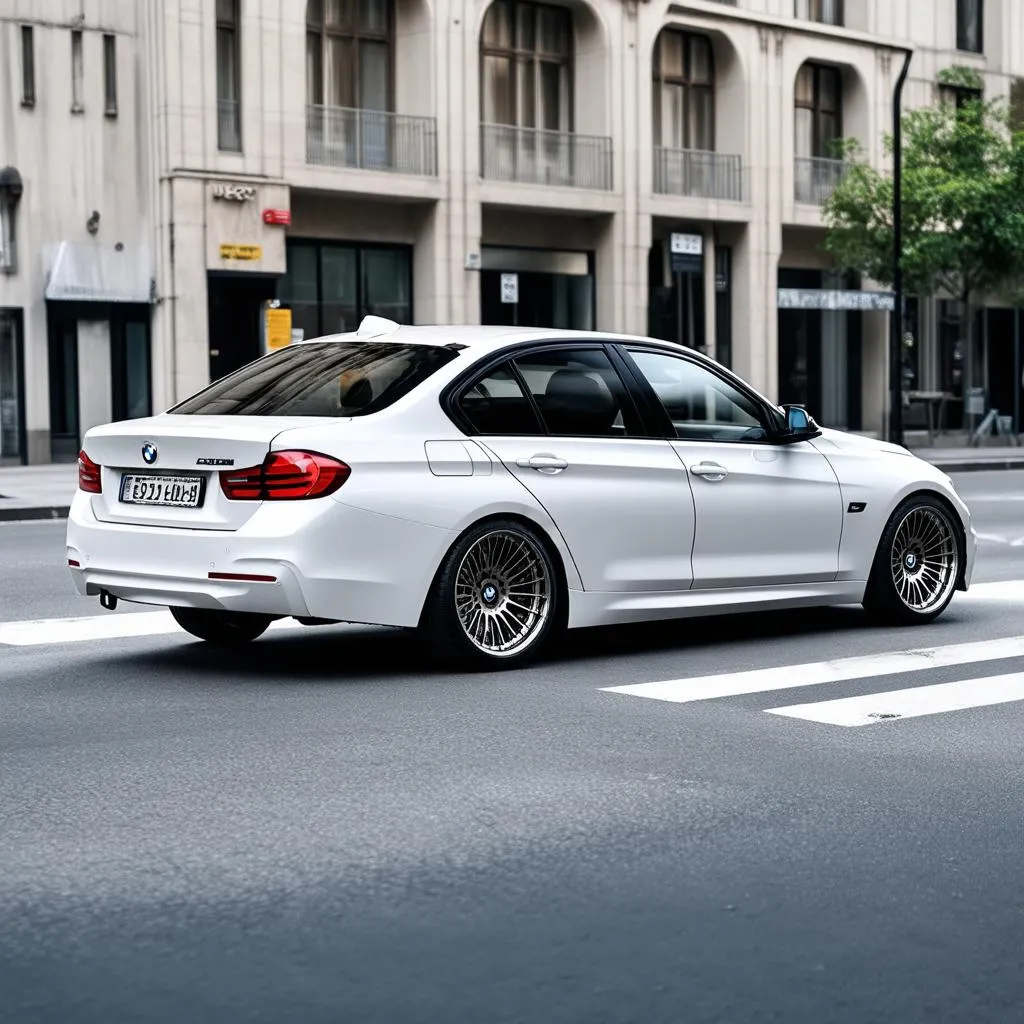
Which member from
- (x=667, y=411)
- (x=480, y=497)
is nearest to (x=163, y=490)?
(x=480, y=497)

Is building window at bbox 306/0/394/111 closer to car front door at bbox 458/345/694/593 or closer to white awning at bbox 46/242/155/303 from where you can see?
white awning at bbox 46/242/155/303

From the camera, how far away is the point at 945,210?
3631cm

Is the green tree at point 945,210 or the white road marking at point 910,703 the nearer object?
the white road marking at point 910,703

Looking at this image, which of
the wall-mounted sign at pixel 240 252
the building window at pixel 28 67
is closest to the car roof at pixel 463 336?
the building window at pixel 28 67

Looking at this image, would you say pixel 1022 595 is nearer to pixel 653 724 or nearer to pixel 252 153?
pixel 653 724

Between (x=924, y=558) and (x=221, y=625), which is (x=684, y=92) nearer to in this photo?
(x=924, y=558)

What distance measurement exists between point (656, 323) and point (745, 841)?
34.3 meters

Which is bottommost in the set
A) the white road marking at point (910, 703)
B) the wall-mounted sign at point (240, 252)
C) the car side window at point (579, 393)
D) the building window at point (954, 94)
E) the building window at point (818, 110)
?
the white road marking at point (910, 703)

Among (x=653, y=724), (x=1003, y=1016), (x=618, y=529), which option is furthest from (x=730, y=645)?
(x=1003, y=1016)

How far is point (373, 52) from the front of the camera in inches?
1371

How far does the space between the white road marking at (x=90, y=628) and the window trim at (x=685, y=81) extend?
97.5ft

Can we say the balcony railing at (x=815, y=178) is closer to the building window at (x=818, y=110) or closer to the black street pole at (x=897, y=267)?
the building window at (x=818, y=110)

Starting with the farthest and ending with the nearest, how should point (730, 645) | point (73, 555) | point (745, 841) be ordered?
point (730, 645) < point (73, 555) < point (745, 841)

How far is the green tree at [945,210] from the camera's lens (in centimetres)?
3631
